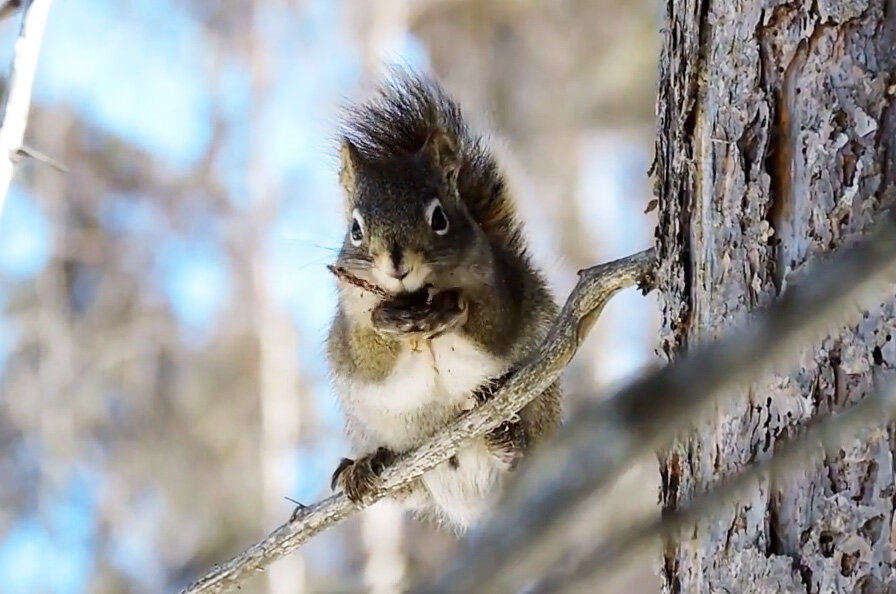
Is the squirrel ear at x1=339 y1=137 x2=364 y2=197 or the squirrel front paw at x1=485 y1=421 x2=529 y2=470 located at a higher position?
the squirrel ear at x1=339 y1=137 x2=364 y2=197

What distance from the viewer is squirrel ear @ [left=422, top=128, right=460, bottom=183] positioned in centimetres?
161

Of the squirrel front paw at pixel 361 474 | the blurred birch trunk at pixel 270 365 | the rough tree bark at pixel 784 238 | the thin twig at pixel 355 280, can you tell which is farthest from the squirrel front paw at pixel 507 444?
the blurred birch trunk at pixel 270 365

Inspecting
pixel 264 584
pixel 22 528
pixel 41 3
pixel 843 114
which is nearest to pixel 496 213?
pixel 41 3

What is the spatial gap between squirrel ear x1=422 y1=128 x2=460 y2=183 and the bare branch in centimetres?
137

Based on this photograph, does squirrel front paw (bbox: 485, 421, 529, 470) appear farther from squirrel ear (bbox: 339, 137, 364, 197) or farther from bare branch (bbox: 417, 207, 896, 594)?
bare branch (bbox: 417, 207, 896, 594)

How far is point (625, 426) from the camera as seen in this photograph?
25cm

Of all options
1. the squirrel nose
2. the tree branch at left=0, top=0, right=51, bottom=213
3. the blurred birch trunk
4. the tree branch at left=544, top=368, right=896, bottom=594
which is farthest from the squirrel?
the blurred birch trunk

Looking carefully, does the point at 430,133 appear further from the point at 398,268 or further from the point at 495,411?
the point at 495,411

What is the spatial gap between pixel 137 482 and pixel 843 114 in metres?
4.47

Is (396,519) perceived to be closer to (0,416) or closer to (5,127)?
(0,416)

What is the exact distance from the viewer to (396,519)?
13.6 ft

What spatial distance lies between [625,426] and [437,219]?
1282 millimetres

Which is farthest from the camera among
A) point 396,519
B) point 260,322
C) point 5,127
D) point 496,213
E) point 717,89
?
point 260,322

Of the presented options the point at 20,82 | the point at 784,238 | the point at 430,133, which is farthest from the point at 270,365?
the point at 784,238
